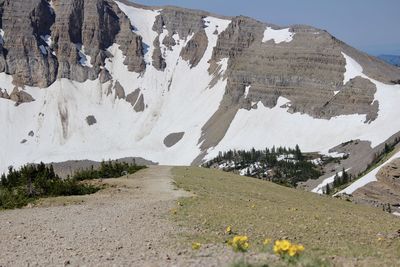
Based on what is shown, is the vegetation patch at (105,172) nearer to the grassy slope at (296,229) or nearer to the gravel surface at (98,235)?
the gravel surface at (98,235)

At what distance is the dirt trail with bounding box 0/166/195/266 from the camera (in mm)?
15242

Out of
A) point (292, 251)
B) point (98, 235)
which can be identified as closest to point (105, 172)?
point (98, 235)

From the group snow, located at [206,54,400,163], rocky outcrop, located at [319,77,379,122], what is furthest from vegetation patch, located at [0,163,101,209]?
rocky outcrop, located at [319,77,379,122]

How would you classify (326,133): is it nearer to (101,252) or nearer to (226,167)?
(226,167)

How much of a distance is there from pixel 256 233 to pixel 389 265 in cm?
635

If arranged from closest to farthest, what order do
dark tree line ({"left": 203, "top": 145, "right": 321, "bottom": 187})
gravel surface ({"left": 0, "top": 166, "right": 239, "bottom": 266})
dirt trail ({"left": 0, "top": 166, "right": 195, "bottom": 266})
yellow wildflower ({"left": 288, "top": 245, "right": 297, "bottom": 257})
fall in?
yellow wildflower ({"left": 288, "top": 245, "right": 297, "bottom": 257}), gravel surface ({"left": 0, "top": 166, "right": 239, "bottom": 266}), dirt trail ({"left": 0, "top": 166, "right": 195, "bottom": 266}), dark tree line ({"left": 203, "top": 145, "right": 321, "bottom": 187})

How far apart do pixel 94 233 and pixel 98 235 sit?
0.54 meters

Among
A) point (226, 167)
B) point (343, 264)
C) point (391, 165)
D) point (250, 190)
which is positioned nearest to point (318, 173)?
point (226, 167)

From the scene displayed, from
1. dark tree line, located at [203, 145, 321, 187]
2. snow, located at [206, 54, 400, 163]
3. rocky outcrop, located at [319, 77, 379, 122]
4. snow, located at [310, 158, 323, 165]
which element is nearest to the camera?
dark tree line, located at [203, 145, 321, 187]

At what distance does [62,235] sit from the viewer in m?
19.3

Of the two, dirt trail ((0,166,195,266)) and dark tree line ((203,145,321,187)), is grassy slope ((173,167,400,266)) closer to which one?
dirt trail ((0,166,195,266))

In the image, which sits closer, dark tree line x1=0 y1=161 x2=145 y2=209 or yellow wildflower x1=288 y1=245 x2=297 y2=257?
yellow wildflower x1=288 y1=245 x2=297 y2=257

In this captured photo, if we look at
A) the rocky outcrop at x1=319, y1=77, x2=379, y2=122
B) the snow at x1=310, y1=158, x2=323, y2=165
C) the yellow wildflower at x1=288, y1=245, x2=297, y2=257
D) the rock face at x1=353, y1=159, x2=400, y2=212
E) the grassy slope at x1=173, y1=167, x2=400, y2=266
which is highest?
the yellow wildflower at x1=288, y1=245, x2=297, y2=257

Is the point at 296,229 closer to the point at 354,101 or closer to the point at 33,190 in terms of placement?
the point at 33,190
